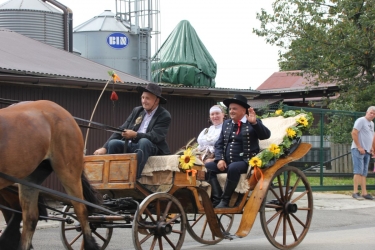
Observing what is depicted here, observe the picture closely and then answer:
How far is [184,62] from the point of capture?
69.2 feet

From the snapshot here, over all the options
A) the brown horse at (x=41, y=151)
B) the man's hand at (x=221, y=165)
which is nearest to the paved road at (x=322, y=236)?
the man's hand at (x=221, y=165)

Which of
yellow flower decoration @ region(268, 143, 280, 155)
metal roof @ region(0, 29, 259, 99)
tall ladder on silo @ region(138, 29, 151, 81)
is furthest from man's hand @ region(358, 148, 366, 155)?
tall ladder on silo @ region(138, 29, 151, 81)

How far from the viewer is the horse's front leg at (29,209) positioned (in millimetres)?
7012

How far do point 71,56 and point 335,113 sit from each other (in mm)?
6601

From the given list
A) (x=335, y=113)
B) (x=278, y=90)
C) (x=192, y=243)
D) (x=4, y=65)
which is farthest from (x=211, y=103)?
(x=278, y=90)

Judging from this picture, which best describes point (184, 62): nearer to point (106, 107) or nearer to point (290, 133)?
point (106, 107)

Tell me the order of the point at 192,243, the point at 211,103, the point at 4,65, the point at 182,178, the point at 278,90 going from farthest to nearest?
the point at 278,90, the point at 211,103, the point at 4,65, the point at 192,243, the point at 182,178

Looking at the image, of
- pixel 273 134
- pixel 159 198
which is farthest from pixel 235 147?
pixel 159 198

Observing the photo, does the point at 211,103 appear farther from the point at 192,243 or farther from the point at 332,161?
the point at 192,243

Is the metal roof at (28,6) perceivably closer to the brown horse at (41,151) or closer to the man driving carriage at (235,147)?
the man driving carriage at (235,147)

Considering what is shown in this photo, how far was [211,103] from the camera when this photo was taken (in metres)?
15.9

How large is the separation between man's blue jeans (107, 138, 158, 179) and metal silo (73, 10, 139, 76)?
13035mm

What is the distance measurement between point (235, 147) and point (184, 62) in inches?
504

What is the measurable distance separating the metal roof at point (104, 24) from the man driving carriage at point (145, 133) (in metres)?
13.6
